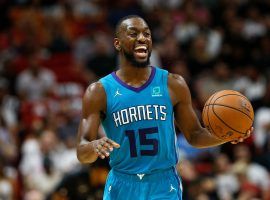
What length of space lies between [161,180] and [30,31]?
9.75m

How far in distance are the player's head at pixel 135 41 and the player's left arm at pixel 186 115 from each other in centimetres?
34

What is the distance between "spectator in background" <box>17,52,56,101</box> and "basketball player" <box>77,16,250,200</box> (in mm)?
7911

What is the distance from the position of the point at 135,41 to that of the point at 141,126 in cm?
76

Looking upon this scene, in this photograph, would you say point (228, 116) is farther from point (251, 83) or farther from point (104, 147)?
point (251, 83)

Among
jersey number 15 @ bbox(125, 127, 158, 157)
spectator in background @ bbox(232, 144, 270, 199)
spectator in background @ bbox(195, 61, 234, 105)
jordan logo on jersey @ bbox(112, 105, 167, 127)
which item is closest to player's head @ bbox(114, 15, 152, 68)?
jordan logo on jersey @ bbox(112, 105, 167, 127)

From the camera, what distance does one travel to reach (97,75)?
50.0 feet

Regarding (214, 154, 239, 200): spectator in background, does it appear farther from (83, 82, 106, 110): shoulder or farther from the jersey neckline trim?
(83, 82, 106, 110): shoulder

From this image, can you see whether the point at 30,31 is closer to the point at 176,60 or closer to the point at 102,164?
the point at 176,60

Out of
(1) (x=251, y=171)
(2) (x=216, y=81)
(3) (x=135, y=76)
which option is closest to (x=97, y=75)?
(2) (x=216, y=81)

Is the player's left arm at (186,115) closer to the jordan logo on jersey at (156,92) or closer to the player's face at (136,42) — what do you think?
the jordan logo on jersey at (156,92)

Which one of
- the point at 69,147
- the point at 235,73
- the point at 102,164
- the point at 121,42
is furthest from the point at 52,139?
the point at 121,42

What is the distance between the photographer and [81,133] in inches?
241

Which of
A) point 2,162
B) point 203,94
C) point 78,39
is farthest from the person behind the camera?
point 78,39

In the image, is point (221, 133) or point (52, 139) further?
point (52, 139)
